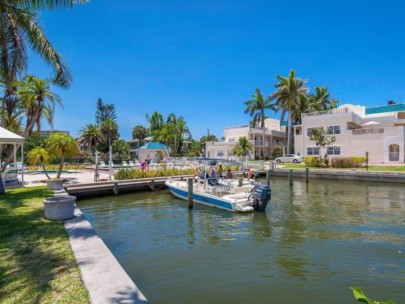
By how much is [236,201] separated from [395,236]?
22.2 feet

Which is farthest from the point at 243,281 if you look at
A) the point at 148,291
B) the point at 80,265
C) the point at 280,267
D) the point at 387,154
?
the point at 387,154

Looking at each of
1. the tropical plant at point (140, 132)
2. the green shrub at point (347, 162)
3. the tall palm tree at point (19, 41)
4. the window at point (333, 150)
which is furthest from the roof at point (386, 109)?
the tropical plant at point (140, 132)

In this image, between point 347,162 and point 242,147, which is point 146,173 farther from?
point 242,147

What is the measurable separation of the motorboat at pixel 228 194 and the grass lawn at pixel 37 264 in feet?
27.6

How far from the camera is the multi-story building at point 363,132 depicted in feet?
127

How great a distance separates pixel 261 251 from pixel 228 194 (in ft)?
23.7

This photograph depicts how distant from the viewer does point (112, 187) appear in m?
21.5

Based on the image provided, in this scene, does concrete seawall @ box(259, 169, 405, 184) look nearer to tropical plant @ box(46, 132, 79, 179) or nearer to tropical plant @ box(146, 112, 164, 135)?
tropical plant @ box(46, 132, 79, 179)

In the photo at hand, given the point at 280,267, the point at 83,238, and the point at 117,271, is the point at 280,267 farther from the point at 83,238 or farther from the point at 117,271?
the point at 83,238

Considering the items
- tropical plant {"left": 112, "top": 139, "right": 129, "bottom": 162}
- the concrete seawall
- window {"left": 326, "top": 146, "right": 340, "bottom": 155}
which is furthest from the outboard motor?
tropical plant {"left": 112, "top": 139, "right": 129, "bottom": 162}

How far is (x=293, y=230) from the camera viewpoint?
1152 centimetres

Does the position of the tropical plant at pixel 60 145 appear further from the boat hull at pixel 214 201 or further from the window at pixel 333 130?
the window at pixel 333 130

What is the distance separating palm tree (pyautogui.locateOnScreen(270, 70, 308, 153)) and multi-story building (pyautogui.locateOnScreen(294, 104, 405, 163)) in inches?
219

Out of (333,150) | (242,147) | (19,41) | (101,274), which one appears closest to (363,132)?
(333,150)
